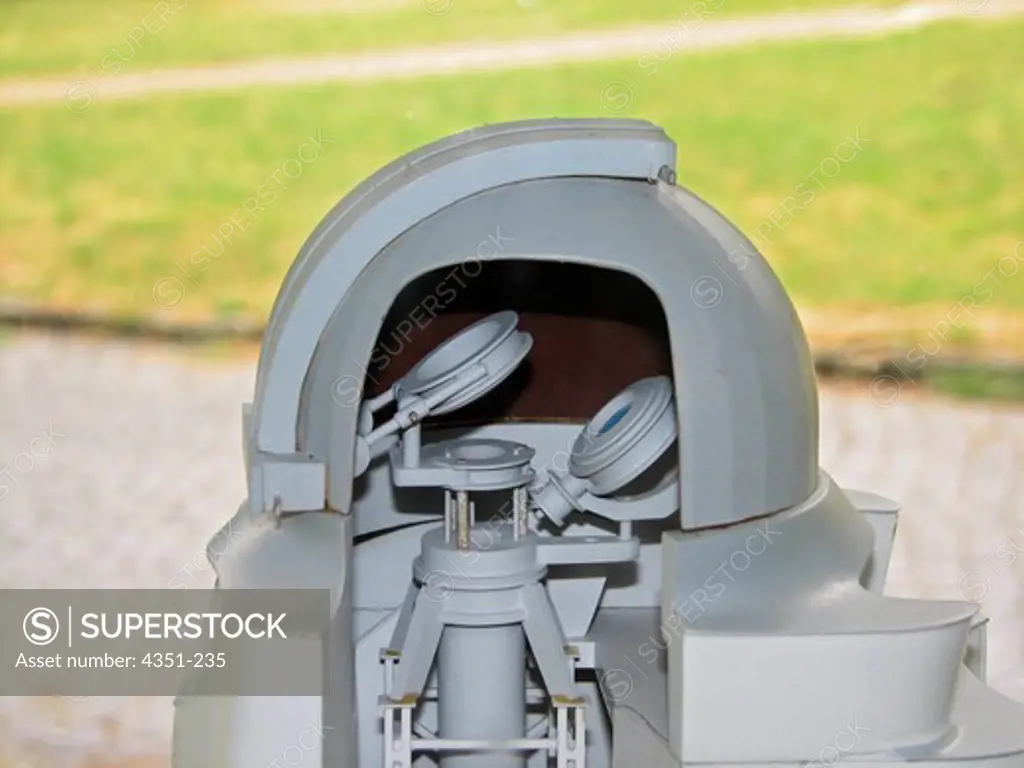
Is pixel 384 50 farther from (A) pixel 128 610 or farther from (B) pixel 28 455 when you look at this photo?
(A) pixel 128 610

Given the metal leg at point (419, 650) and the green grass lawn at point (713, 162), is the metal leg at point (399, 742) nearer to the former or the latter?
the metal leg at point (419, 650)

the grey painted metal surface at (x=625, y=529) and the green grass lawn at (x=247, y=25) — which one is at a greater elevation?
the green grass lawn at (x=247, y=25)

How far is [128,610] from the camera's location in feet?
8.34

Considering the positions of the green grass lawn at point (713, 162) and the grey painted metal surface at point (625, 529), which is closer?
the grey painted metal surface at point (625, 529)

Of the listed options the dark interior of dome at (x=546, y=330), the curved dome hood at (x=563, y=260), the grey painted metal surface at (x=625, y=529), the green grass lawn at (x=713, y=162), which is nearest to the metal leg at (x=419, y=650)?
the grey painted metal surface at (x=625, y=529)

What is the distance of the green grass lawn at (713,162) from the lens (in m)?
5.25

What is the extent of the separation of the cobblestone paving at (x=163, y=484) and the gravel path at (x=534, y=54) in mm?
Answer: 1094

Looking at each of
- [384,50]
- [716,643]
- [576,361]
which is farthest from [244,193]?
[716,643]

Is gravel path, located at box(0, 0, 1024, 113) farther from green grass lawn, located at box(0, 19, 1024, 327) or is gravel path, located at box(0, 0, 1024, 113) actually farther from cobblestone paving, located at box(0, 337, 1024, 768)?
cobblestone paving, located at box(0, 337, 1024, 768)

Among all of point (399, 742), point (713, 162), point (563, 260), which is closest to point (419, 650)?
point (399, 742)

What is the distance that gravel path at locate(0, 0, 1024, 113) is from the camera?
5340mm

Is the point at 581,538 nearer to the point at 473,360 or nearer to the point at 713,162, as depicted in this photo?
the point at 473,360

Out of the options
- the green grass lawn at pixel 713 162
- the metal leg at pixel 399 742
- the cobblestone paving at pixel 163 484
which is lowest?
the metal leg at pixel 399 742

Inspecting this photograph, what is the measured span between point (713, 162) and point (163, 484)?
2287mm
